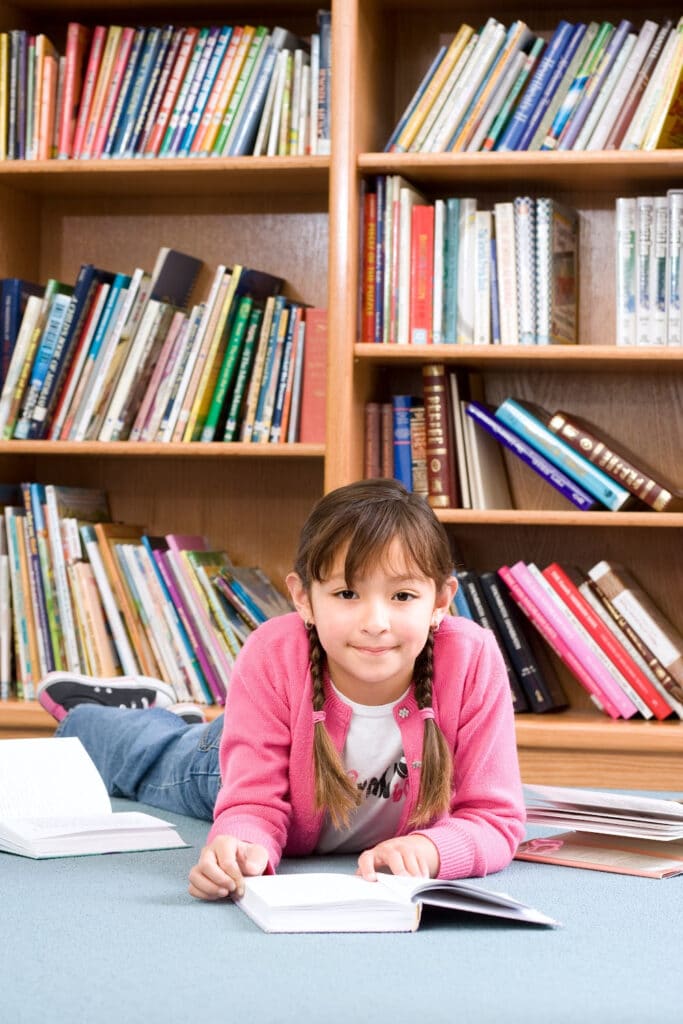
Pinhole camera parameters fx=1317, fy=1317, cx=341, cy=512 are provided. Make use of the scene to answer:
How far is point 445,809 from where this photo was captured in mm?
1346

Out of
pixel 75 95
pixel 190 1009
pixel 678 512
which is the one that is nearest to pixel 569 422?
pixel 678 512

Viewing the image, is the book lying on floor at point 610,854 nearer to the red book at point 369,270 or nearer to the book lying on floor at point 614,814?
the book lying on floor at point 614,814

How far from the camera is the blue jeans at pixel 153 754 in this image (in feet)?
5.57

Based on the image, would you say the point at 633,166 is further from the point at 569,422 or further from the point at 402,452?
the point at 402,452

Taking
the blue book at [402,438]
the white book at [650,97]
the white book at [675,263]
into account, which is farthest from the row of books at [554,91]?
the blue book at [402,438]

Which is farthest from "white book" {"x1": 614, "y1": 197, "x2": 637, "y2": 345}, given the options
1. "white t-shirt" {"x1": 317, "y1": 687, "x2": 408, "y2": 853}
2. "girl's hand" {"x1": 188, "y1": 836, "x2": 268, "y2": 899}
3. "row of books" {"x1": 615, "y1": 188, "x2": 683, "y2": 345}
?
"girl's hand" {"x1": 188, "y1": 836, "x2": 268, "y2": 899}

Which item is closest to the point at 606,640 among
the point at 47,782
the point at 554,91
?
the point at 554,91

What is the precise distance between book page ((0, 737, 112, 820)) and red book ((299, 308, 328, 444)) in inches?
34.3

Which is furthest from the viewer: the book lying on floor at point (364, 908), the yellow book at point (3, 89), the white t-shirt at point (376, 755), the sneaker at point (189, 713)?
the yellow book at point (3, 89)

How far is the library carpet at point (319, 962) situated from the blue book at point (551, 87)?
1436 mm

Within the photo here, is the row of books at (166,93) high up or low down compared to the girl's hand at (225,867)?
up

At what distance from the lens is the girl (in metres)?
1.29

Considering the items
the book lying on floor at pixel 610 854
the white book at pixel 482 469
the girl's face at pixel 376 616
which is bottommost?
the book lying on floor at pixel 610 854

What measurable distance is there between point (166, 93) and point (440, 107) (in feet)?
1.67
